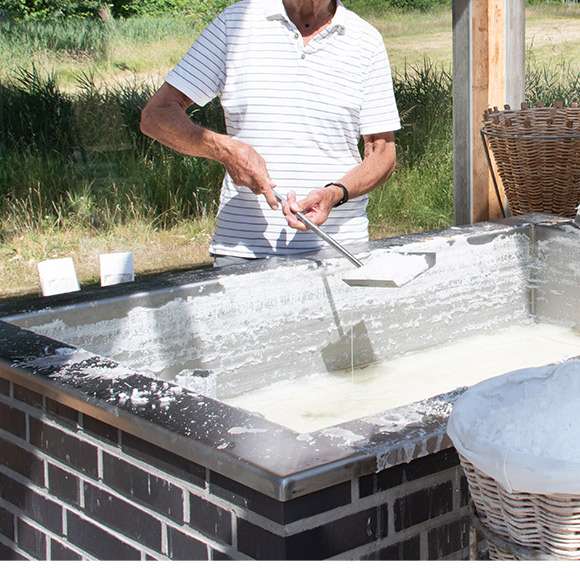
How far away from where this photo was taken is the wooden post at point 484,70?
4387 millimetres

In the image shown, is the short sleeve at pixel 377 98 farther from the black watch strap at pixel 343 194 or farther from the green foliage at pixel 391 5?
the green foliage at pixel 391 5

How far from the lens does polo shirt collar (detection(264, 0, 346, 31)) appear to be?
9.45 feet

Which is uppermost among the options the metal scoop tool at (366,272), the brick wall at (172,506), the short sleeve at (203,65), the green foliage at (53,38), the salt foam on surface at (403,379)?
the green foliage at (53,38)

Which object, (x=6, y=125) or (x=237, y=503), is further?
(x=6, y=125)

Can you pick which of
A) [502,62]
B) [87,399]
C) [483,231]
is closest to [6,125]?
[502,62]

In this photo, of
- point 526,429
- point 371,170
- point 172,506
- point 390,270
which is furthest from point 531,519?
point 371,170

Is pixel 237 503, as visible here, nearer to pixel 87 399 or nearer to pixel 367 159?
pixel 87 399

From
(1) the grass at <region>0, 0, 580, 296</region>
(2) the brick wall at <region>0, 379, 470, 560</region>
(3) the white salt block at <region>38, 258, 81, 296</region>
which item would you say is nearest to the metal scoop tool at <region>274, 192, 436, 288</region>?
(3) the white salt block at <region>38, 258, 81, 296</region>

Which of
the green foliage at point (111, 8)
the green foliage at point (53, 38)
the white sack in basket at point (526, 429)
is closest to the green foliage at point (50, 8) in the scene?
the green foliage at point (111, 8)

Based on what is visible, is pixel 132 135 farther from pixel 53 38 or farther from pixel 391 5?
pixel 391 5

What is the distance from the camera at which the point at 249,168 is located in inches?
106

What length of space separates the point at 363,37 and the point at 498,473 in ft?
6.27

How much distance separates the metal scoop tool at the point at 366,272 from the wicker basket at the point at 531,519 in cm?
132

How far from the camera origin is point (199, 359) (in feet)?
8.48
